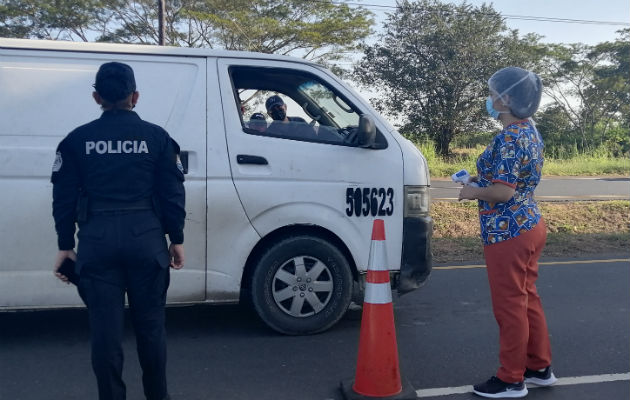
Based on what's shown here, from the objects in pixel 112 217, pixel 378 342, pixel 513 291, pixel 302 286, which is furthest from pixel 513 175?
pixel 112 217

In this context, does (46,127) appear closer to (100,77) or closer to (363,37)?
(100,77)

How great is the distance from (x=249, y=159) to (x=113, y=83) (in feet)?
5.44

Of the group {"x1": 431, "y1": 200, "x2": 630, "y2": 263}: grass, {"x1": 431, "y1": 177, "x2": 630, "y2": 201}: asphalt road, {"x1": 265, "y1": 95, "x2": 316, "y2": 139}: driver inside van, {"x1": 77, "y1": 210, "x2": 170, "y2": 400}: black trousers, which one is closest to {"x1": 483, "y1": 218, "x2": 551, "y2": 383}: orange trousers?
{"x1": 265, "y1": 95, "x2": 316, "y2": 139}: driver inside van

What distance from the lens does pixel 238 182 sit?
4.44 m

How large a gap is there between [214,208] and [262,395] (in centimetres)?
139

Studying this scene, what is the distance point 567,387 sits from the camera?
12.4ft

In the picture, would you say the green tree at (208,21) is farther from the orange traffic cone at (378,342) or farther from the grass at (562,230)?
the orange traffic cone at (378,342)

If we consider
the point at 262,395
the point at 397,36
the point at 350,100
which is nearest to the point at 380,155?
the point at 350,100

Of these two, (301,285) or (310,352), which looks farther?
(301,285)

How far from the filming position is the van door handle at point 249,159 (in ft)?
14.6

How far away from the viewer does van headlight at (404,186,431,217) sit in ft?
15.4

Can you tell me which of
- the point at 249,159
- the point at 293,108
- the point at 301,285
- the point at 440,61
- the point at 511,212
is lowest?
the point at 301,285

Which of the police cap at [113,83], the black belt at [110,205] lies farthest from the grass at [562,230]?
the police cap at [113,83]

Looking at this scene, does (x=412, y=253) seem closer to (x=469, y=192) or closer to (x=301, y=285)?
(x=301, y=285)
